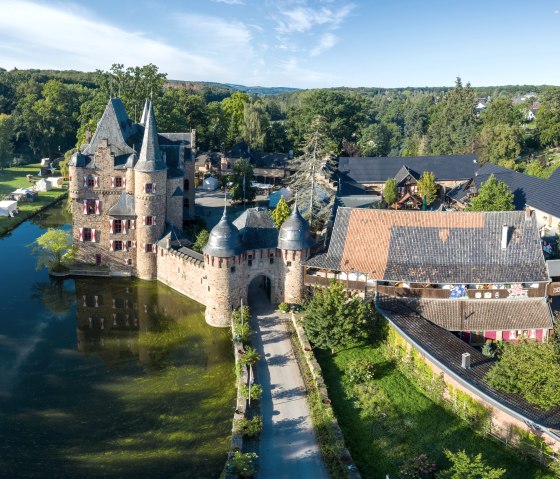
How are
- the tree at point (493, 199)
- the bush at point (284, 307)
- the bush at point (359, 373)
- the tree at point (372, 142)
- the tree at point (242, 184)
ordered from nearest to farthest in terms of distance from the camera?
1. the bush at point (359, 373)
2. the bush at point (284, 307)
3. the tree at point (493, 199)
4. the tree at point (242, 184)
5. the tree at point (372, 142)

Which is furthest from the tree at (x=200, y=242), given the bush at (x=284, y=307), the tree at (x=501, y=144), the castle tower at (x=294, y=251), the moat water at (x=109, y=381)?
the tree at (x=501, y=144)

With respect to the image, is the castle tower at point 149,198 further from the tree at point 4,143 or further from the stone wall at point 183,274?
the tree at point 4,143

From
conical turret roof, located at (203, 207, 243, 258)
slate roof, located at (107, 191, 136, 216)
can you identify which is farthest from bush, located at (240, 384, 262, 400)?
slate roof, located at (107, 191, 136, 216)

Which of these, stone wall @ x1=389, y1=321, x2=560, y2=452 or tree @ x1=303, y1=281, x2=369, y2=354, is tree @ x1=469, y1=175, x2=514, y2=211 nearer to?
tree @ x1=303, y1=281, x2=369, y2=354

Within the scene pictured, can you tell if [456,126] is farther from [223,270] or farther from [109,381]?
[109,381]

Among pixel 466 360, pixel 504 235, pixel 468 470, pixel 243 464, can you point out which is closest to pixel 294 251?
pixel 504 235

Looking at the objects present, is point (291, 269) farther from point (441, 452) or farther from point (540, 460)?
point (540, 460)
